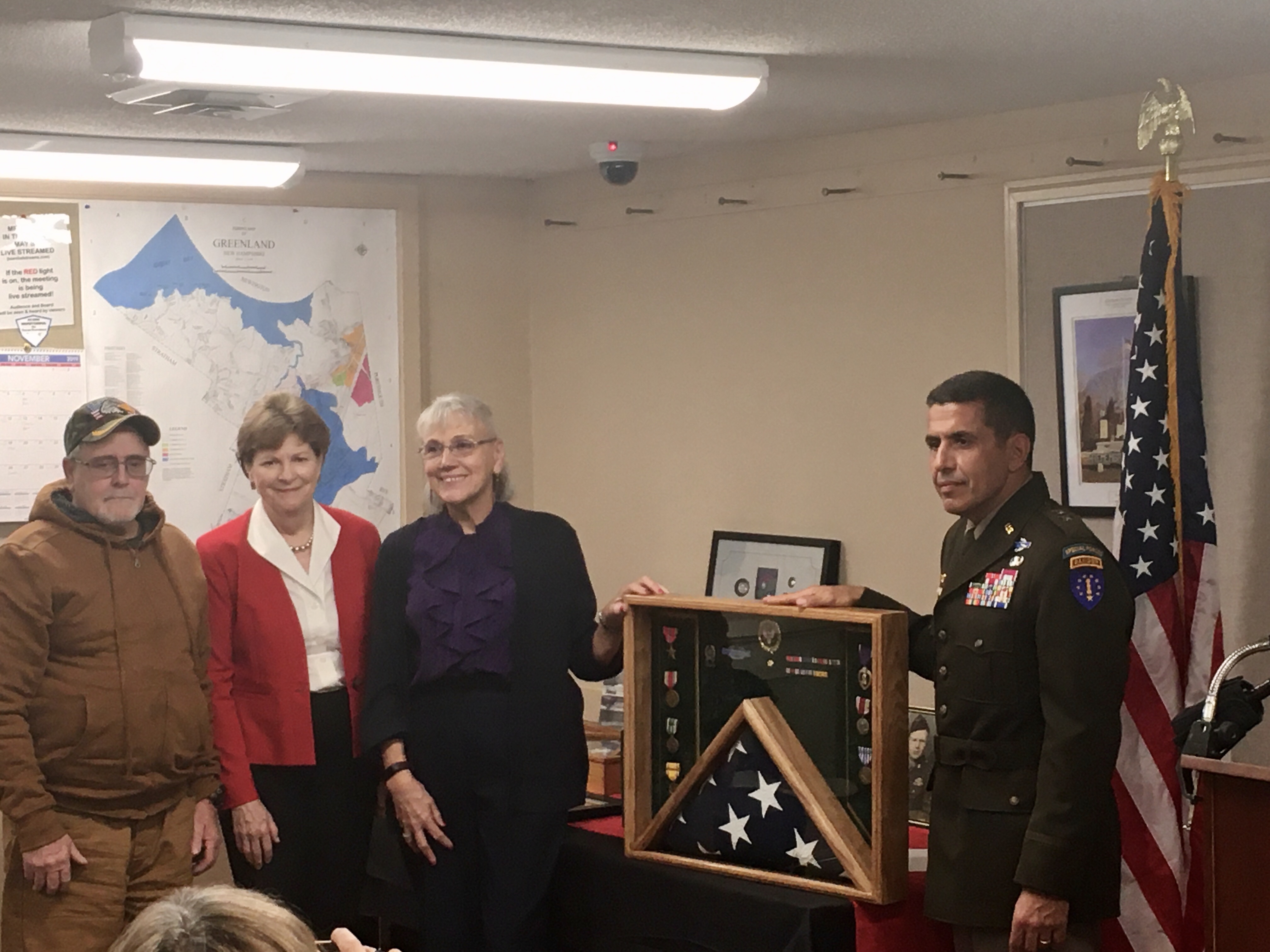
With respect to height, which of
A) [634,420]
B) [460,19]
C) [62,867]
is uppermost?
[460,19]

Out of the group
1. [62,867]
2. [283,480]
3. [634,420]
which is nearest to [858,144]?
[634,420]

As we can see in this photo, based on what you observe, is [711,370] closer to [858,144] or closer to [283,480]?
[858,144]

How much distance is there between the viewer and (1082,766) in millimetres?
2807

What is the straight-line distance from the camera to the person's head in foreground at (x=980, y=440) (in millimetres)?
2980

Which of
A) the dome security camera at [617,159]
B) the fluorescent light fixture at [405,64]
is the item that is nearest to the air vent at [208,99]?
the fluorescent light fixture at [405,64]

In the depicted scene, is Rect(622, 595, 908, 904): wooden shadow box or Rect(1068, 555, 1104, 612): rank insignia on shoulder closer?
Rect(1068, 555, 1104, 612): rank insignia on shoulder

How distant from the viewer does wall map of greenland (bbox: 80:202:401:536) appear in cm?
505

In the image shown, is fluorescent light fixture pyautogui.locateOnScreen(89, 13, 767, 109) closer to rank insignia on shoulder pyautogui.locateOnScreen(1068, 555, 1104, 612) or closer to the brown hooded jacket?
the brown hooded jacket

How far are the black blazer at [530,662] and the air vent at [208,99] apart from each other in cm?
102

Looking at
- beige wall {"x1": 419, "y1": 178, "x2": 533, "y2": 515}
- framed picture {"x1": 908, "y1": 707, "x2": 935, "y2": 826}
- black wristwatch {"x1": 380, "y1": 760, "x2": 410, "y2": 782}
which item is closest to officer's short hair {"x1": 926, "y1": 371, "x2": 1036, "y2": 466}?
framed picture {"x1": 908, "y1": 707, "x2": 935, "y2": 826}

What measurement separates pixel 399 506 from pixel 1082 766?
3.17 m

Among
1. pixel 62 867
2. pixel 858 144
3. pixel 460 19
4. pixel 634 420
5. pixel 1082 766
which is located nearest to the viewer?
pixel 1082 766

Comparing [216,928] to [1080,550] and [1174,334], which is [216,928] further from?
[1174,334]

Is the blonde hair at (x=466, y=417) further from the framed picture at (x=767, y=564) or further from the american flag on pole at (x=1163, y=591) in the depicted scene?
the american flag on pole at (x=1163, y=591)
